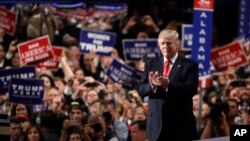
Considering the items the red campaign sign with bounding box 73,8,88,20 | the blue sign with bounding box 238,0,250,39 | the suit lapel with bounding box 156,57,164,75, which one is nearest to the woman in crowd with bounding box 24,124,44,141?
the suit lapel with bounding box 156,57,164,75

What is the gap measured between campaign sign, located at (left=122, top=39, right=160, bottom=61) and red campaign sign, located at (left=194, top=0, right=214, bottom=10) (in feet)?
9.86

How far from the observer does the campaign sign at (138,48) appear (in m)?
15.3

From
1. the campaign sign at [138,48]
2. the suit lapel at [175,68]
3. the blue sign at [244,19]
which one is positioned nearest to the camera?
the suit lapel at [175,68]

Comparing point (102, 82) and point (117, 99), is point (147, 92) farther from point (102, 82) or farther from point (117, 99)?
point (102, 82)

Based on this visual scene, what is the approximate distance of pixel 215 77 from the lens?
15.8m

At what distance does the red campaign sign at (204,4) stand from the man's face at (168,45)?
4444 millimetres

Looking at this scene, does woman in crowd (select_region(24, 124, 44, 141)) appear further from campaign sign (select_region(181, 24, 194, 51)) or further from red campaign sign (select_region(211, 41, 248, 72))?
red campaign sign (select_region(211, 41, 248, 72))

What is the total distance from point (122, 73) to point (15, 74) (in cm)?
243

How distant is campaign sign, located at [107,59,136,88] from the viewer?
14359 mm

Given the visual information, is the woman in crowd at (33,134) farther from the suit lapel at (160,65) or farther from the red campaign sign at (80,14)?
the red campaign sign at (80,14)

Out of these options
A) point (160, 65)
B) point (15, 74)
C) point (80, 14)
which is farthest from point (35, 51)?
point (160, 65)

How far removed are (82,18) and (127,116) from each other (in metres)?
5.62

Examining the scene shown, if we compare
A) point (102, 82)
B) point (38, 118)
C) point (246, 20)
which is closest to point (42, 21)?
point (102, 82)

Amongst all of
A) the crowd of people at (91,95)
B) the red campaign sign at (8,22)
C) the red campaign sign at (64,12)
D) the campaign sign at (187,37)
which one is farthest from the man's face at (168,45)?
the red campaign sign at (64,12)
